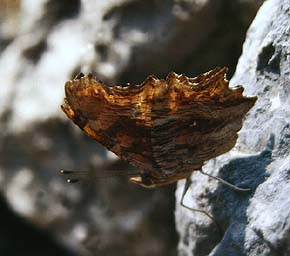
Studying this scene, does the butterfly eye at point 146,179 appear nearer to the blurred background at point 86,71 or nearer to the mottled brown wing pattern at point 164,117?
the mottled brown wing pattern at point 164,117

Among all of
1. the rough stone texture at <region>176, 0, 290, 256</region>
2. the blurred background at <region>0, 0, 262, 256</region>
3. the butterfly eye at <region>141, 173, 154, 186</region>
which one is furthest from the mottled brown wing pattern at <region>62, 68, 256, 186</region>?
the blurred background at <region>0, 0, 262, 256</region>

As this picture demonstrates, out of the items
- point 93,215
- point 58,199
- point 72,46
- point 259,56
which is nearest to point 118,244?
point 93,215

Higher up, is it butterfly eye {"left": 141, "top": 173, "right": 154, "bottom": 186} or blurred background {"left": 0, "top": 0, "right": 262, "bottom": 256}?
blurred background {"left": 0, "top": 0, "right": 262, "bottom": 256}

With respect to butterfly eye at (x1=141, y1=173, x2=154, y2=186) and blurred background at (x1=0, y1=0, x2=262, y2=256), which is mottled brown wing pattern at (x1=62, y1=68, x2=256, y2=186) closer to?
butterfly eye at (x1=141, y1=173, x2=154, y2=186)

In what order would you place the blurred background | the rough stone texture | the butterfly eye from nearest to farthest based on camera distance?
1. the rough stone texture
2. the butterfly eye
3. the blurred background

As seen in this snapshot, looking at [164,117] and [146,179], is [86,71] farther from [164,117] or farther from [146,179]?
[164,117]

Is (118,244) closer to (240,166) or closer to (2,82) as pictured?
(2,82)

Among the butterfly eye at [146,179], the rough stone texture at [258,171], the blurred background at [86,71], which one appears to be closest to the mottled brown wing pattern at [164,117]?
the butterfly eye at [146,179]
